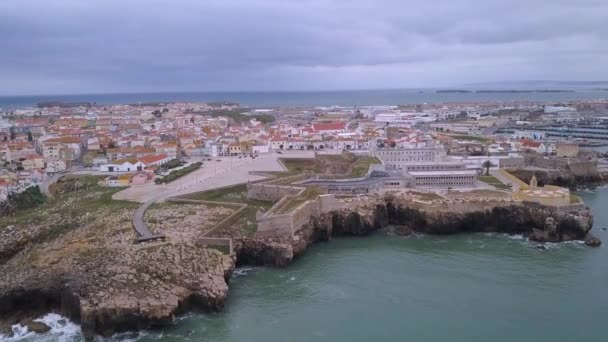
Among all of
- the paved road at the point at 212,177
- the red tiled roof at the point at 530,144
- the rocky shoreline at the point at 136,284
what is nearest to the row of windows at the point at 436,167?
the paved road at the point at 212,177

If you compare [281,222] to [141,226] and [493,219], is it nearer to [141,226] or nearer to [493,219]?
[141,226]

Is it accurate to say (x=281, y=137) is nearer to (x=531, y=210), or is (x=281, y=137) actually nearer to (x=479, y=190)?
(x=479, y=190)

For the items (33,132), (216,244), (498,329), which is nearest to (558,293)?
(498,329)

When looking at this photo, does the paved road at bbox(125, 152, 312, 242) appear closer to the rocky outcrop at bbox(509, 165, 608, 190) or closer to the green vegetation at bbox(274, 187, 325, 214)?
the green vegetation at bbox(274, 187, 325, 214)

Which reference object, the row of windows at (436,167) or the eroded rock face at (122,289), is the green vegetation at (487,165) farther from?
the eroded rock face at (122,289)

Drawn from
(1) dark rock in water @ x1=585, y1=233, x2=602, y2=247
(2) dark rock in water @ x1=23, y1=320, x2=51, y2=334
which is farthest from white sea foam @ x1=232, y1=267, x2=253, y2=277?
(1) dark rock in water @ x1=585, y1=233, x2=602, y2=247

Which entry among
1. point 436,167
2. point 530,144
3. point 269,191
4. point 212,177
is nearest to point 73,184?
point 212,177
